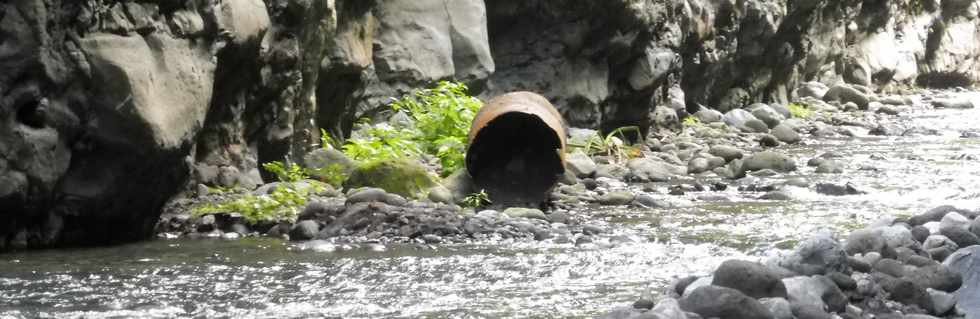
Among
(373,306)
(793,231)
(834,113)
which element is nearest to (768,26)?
(834,113)

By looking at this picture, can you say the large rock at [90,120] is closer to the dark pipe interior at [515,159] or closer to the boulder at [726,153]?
the dark pipe interior at [515,159]

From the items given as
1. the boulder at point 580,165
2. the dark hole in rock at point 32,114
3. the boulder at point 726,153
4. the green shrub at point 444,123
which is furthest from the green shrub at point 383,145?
the boulder at point 726,153

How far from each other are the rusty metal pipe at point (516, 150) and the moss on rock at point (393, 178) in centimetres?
44

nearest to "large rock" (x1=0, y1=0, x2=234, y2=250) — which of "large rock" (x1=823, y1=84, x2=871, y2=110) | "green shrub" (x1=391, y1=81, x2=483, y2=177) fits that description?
"green shrub" (x1=391, y1=81, x2=483, y2=177)

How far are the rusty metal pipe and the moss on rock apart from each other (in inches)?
17.2

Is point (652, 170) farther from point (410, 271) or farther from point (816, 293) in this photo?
point (816, 293)

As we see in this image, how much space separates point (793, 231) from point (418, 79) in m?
4.49

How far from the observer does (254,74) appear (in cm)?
799

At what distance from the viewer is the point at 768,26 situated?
1781cm

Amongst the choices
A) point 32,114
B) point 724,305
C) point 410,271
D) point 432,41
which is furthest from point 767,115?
point 724,305

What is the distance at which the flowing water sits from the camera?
486 centimetres

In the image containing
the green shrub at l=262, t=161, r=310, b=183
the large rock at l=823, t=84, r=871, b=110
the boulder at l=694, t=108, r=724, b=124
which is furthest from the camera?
the large rock at l=823, t=84, r=871, b=110

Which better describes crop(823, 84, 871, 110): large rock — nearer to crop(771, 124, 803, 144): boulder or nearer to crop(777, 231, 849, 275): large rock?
crop(771, 124, 803, 144): boulder

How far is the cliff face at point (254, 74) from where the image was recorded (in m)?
6.07
